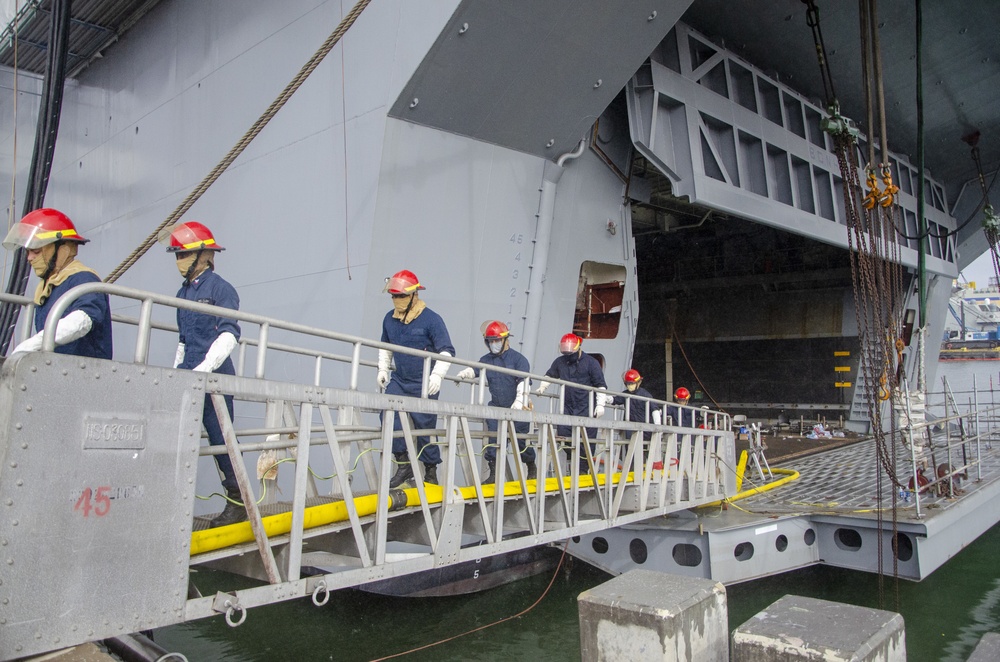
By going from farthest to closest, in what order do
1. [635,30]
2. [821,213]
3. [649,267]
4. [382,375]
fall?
[649,267] < [821,213] < [635,30] < [382,375]

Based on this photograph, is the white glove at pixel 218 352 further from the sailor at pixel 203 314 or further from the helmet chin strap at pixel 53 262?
the helmet chin strap at pixel 53 262

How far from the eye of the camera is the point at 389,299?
713 cm

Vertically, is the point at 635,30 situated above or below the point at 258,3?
below

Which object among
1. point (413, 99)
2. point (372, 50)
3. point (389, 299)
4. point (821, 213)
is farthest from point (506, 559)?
point (821, 213)

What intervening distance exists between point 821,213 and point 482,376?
33.8 ft

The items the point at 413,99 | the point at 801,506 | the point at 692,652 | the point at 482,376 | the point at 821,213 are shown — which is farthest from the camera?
the point at 821,213

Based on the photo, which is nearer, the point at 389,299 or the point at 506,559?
the point at 389,299

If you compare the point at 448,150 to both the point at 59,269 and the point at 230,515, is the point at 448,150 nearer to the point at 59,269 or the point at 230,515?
the point at 59,269

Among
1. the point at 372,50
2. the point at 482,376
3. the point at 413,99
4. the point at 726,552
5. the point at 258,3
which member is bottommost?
the point at 726,552

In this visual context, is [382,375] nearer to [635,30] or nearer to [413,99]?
[413,99]

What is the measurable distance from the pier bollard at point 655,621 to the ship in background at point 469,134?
4.19 metres

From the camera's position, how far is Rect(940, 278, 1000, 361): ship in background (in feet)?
138

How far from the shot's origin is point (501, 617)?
739cm

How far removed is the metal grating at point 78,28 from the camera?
34.5ft
